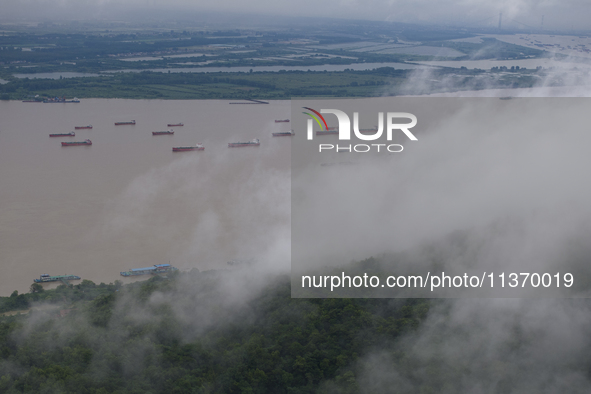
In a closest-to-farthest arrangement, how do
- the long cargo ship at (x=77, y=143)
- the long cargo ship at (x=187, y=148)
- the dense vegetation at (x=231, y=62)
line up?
the long cargo ship at (x=187, y=148) → the long cargo ship at (x=77, y=143) → the dense vegetation at (x=231, y=62)

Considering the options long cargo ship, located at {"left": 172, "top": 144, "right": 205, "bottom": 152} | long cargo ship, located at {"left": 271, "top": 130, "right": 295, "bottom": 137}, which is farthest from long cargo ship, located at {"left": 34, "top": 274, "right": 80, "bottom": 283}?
long cargo ship, located at {"left": 271, "top": 130, "right": 295, "bottom": 137}

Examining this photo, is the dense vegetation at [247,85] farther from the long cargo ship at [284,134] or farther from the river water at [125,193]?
the long cargo ship at [284,134]

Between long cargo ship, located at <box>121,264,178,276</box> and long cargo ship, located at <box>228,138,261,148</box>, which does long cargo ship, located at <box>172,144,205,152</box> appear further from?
long cargo ship, located at <box>121,264,178,276</box>

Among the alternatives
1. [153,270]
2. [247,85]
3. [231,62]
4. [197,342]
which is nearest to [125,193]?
[153,270]

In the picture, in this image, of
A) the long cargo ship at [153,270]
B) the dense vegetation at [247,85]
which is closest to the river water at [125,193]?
the long cargo ship at [153,270]

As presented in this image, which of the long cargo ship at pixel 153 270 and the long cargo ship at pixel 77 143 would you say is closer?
the long cargo ship at pixel 153 270

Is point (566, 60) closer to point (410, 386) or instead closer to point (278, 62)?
point (410, 386)

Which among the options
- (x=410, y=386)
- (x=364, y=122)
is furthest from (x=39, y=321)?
(x=364, y=122)

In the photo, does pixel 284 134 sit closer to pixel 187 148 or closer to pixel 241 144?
pixel 241 144
